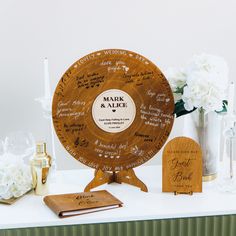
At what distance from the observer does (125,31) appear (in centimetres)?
201

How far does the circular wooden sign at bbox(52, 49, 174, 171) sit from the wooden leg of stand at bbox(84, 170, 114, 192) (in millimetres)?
41

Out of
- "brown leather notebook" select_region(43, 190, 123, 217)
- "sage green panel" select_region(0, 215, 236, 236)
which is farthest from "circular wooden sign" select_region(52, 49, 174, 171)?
"sage green panel" select_region(0, 215, 236, 236)

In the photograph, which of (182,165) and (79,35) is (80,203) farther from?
(79,35)

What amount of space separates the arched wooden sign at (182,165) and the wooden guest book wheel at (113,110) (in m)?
0.06

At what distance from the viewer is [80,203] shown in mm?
1452

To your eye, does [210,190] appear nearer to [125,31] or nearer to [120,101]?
[120,101]

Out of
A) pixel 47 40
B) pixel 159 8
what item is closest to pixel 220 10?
pixel 159 8

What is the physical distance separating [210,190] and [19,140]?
2.28 ft

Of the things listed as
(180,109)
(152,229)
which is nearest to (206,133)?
(180,109)

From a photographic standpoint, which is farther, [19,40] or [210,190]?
[19,40]

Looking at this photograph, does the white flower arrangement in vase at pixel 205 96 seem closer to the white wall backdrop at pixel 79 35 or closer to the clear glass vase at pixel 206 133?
A: the clear glass vase at pixel 206 133

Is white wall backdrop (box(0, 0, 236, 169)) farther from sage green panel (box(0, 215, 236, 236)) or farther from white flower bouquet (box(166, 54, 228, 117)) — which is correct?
sage green panel (box(0, 215, 236, 236))

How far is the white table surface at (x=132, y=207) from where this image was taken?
4.52 feet

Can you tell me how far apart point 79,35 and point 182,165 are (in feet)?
2.56
